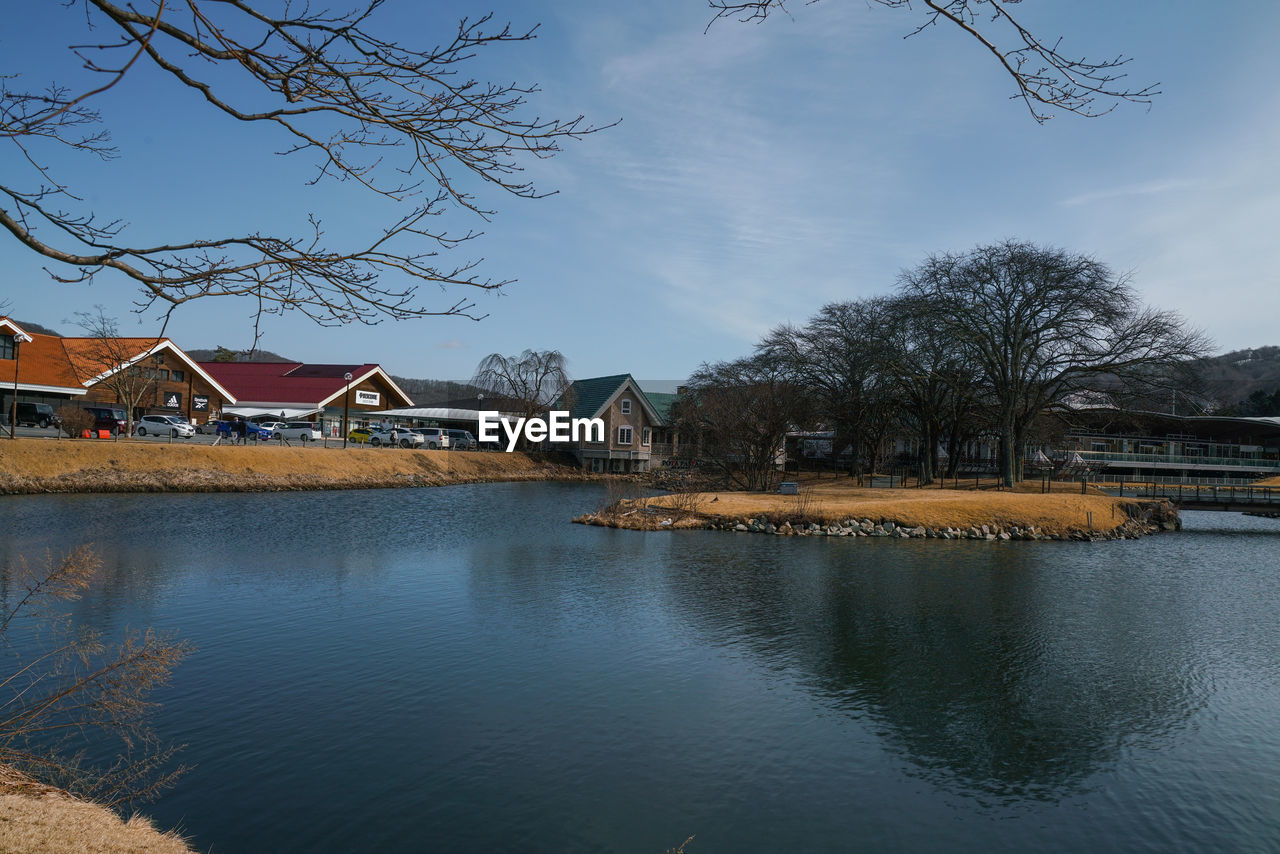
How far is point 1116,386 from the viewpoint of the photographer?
156ft

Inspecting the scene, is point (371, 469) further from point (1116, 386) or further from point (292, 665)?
point (1116, 386)

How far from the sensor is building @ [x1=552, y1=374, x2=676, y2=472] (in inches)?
2721

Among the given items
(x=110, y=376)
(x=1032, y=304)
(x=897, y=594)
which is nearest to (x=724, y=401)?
(x=1032, y=304)

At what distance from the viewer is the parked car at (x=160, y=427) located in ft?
174

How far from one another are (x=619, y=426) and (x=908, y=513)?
123 feet

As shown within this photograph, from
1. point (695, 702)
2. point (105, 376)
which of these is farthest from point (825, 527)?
point (105, 376)

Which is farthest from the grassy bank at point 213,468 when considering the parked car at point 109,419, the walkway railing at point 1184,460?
the walkway railing at point 1184,460

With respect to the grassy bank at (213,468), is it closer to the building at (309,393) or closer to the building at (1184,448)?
the building at (309,393)

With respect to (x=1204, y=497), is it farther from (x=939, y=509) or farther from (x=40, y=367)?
(x=40, y=367)

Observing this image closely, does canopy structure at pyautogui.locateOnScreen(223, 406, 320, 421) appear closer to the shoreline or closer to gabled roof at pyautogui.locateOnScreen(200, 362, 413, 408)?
gabled roof at pyautogui.locateOnScreen(200, 362, 413, 408)

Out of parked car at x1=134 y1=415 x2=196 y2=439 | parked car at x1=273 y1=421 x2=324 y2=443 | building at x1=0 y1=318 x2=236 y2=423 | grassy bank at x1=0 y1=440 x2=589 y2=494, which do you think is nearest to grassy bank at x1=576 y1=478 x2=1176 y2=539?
grassy bank at x1=0 y1=440 x2=589 y2=494

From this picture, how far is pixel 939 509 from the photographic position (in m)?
35.6

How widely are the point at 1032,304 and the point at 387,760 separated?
44713 millimetres

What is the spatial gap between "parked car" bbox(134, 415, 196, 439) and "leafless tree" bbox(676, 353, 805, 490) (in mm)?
34260
